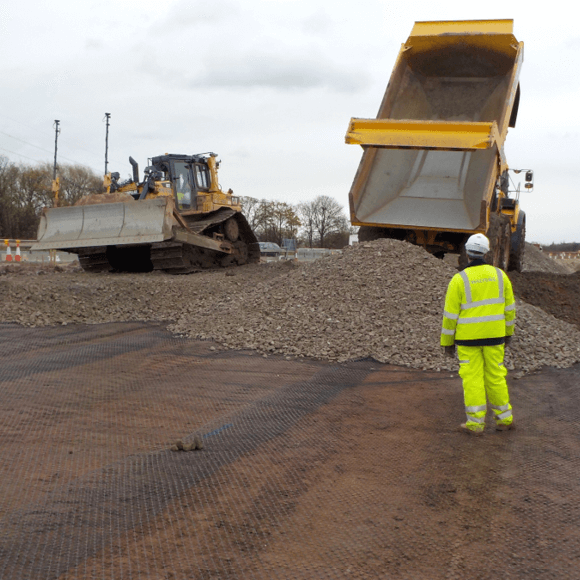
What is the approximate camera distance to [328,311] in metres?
7.47

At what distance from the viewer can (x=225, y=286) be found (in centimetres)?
1109

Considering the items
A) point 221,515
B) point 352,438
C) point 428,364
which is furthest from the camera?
point 428,364

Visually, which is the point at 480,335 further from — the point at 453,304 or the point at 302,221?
the point at 302,221

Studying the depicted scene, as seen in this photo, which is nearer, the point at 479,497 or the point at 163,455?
the point at 479,497

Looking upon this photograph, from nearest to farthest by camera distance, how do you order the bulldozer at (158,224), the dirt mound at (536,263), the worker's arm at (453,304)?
the worker's arm at (453,304) → the bulldozer at (158,224) → the dirt mound at (536,263)

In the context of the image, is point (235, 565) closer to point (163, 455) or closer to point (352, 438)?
point (163, 455)

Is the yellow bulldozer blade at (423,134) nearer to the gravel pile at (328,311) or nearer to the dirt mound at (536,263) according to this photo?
the gravel pile at (328,311)

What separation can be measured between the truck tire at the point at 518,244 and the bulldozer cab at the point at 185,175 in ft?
23.4

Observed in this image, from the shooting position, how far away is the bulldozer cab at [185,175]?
46.8ft

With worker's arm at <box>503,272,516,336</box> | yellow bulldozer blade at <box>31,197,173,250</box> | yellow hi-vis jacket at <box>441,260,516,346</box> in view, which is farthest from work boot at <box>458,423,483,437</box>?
yellow bulldozer blade at <box>31,197,173,250</box>

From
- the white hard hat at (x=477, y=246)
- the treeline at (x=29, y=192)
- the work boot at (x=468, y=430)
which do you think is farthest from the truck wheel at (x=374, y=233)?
the treeline at (x=29, y=192)

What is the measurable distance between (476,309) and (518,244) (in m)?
9.49

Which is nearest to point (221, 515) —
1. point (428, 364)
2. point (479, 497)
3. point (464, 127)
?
point (479, 497)

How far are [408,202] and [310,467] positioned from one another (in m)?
7.86
